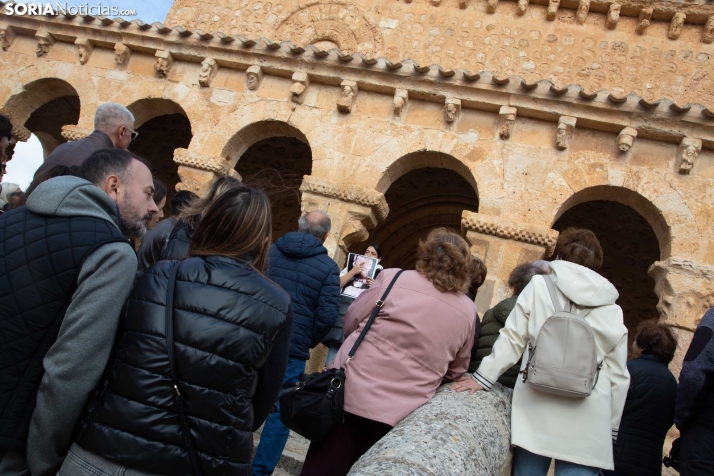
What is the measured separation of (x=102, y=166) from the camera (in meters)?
2.01

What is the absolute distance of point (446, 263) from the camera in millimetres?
2652

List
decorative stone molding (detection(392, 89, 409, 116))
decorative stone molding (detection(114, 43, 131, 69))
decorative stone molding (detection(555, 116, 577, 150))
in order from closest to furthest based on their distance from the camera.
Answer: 1. decorative stone molding (detection(555, 116, 577, 150))
2. decorative stone molding (detection(392, 89, 409, 116))
3. decorative stone molding (detection(114, 43, 131, 69))

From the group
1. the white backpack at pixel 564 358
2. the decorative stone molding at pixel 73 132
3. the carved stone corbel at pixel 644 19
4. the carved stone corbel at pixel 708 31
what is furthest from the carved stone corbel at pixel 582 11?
the white backpack at pixel 564 358

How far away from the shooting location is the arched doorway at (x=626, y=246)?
952cm

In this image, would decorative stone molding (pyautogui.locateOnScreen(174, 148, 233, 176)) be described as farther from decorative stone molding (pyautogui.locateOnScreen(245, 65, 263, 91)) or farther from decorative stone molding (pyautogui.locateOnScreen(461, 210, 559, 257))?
decorative stone molding (pyautogui.locateOnScreen(461, 210, 559, 257))

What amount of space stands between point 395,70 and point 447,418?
535 cm

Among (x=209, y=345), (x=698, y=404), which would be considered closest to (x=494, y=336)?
(x=698, y=404)

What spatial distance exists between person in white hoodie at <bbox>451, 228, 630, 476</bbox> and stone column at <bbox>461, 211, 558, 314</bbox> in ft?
10.4

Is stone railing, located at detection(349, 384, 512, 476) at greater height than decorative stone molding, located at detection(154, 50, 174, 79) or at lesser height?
lesser

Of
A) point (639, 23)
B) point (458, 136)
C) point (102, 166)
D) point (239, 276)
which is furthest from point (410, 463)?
point (639, 23)

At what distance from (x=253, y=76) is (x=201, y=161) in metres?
1.32

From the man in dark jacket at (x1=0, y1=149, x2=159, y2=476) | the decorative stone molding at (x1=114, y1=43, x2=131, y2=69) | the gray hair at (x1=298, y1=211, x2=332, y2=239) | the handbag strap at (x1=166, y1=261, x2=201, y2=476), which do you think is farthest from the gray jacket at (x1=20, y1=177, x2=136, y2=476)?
the decorative stone molding at (x1=114, y1=43, x2=131, y2=69)

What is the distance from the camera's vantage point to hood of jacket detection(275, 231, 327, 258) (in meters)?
3.66

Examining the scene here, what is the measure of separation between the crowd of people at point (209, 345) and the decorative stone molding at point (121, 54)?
619 cm
